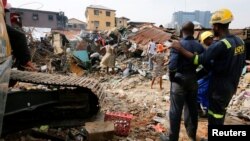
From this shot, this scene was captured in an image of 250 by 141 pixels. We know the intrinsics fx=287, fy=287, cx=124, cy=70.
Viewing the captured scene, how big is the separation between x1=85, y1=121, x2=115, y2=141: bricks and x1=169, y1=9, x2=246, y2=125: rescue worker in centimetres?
158

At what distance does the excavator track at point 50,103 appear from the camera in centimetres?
425

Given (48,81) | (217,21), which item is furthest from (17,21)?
(217,21)

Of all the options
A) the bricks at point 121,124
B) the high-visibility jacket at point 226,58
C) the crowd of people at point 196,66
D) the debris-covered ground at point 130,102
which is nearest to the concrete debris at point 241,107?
the debris-covered ground at point 130,102

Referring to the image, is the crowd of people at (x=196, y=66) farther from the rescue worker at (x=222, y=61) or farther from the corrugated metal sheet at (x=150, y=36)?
the corrugated metal sheet at (x=150, y=36)

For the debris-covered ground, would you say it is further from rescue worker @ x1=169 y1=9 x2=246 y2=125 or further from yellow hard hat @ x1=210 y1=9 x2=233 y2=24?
yellow hard hat @ x1=210 y1=9 x2=233 y2=24

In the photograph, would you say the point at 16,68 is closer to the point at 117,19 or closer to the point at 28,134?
the point at 28,134

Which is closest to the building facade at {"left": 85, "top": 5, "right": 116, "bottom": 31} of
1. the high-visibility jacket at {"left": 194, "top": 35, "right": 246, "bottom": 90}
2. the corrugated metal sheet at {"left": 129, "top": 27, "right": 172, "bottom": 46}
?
the corrugated metal sheet at {"left": 129, "top": 27, "right": 172, "bottom": 46}

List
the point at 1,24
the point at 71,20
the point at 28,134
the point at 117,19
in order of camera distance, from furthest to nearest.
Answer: the point at 71,20 < the point at 117,19 < the point at 28,134 < the point at 1,24

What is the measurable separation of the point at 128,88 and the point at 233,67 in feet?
25.7

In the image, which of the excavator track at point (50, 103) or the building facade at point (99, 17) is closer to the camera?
the excavator track at point (50, 103)

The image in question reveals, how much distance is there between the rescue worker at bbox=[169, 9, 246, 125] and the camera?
3.72 metres

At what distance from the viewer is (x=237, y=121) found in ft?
20.5

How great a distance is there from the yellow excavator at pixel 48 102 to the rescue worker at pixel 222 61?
5.81 ft

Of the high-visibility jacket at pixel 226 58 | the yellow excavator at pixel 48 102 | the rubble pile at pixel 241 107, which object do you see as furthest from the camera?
the rubble pile at pixel 241 107
